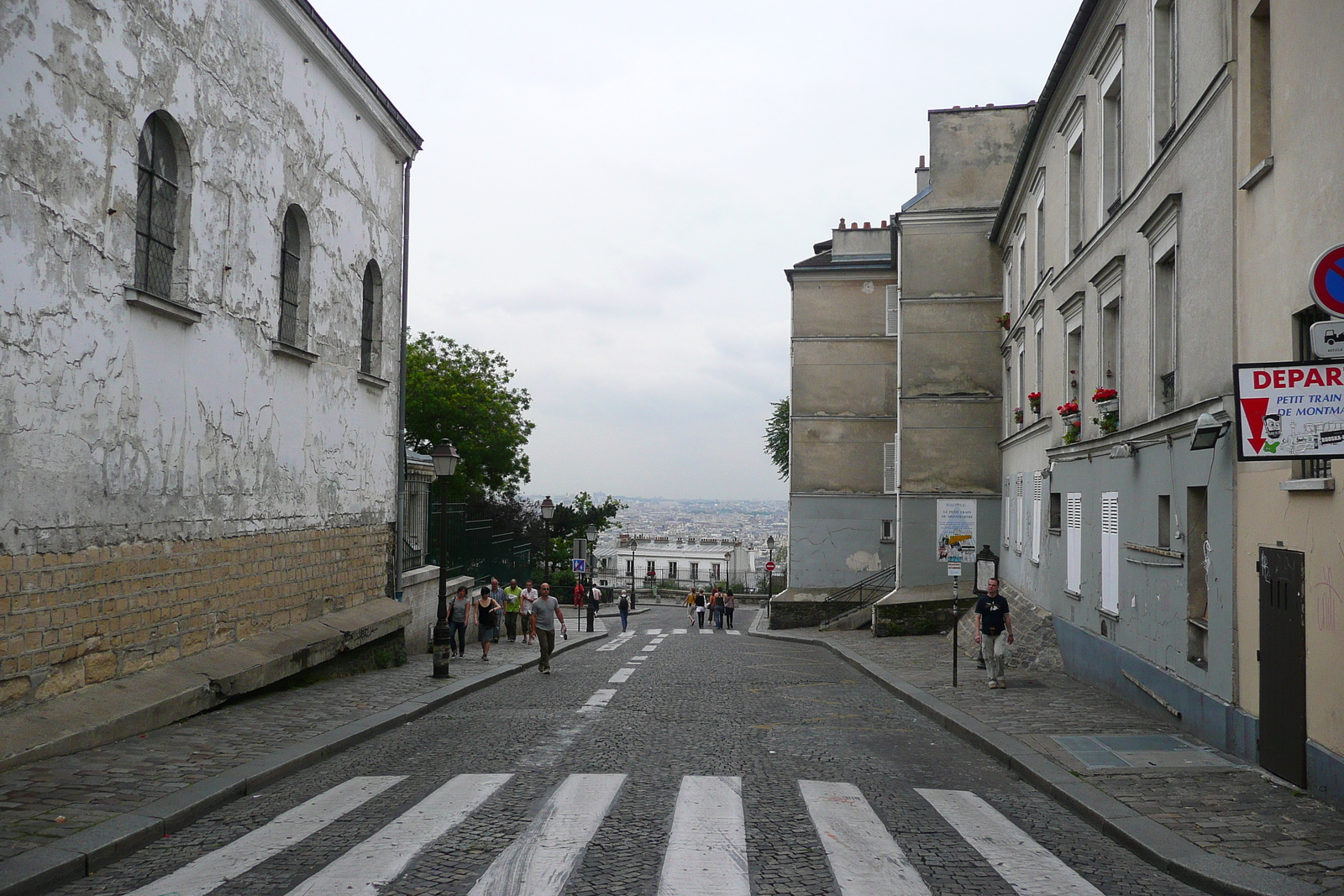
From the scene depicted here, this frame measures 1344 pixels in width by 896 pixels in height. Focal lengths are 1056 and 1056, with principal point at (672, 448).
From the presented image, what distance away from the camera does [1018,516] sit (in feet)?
77.1

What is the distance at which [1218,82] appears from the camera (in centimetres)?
1005

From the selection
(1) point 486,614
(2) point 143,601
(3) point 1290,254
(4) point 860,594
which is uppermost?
(3) point 1290,254

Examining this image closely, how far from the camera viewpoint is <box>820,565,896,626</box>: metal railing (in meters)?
34.9

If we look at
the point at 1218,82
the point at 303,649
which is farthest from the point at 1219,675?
the point at 303,649

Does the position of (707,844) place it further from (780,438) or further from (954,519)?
(780,438)

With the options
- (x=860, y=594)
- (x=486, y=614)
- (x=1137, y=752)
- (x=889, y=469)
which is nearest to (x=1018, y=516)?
(x=486, y=614)

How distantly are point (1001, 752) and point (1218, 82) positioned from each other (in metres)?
6.66

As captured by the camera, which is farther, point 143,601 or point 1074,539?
point 1074,539

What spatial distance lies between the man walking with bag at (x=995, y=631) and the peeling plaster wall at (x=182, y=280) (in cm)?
964

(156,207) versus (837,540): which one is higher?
(156,207)

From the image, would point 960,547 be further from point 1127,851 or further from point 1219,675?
point 1127,851

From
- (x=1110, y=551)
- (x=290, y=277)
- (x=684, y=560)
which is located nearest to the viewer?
(x=1110, y=551)

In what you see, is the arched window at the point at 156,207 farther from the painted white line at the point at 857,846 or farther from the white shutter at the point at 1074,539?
the white shutter at the point at 1074,539

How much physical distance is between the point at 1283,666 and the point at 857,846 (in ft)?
14.2
